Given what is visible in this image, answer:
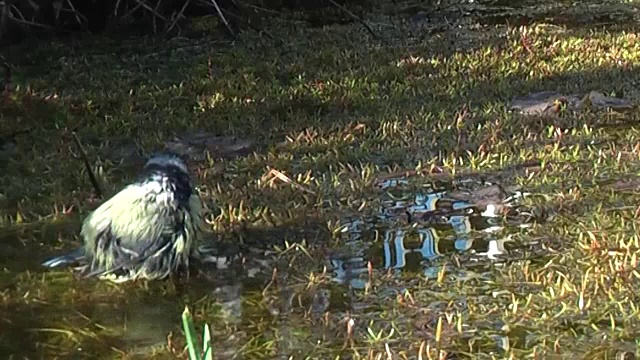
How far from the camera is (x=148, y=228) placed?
7.52 feet

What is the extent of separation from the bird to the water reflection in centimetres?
40

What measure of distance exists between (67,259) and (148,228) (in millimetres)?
338

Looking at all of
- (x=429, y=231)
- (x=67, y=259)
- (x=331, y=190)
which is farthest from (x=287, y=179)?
(x=67, y=259)

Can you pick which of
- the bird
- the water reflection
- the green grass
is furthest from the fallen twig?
the bird

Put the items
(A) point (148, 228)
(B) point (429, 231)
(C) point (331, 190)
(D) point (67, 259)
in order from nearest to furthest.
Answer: (A) point (148, 228) < (D) point (67, 259) < (B) point (429, 231) < (C) point (331, 190)

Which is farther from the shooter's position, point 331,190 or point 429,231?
point 331,190

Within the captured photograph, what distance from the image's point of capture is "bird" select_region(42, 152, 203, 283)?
2.30 m

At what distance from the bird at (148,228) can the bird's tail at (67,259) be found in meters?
0.08

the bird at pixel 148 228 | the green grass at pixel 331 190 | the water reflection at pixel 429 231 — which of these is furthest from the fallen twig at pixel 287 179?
the bird at pixel 148 228

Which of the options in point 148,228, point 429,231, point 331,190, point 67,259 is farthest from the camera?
point 331,190

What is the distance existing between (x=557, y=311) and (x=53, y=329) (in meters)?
1.09

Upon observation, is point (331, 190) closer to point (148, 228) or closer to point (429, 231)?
point (429, 231)

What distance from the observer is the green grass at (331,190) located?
2.13 meters

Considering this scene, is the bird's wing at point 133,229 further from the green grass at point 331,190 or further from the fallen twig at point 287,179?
the fallen twig at point 287,179
